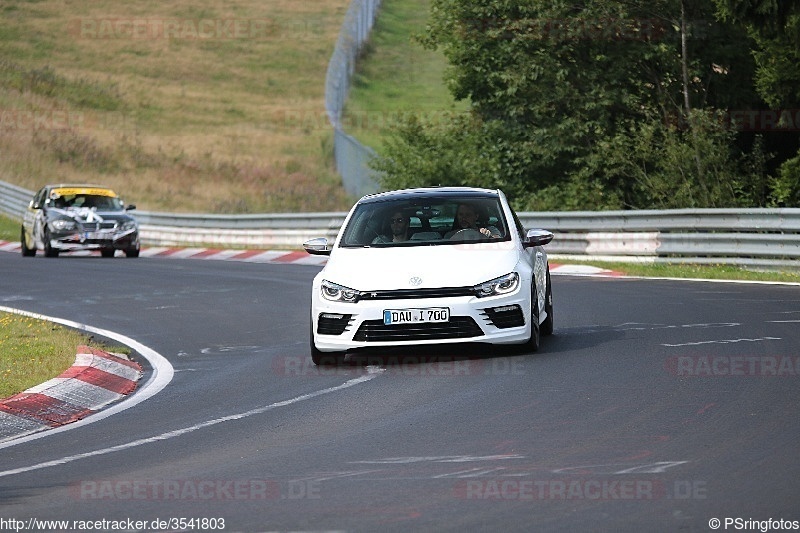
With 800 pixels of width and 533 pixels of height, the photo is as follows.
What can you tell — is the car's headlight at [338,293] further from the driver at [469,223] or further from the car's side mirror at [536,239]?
the car's side mirror at [536,239]

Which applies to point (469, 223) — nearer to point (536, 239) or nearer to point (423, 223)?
point (423, 223)

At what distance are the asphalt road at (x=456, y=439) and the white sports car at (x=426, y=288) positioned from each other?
0.29m

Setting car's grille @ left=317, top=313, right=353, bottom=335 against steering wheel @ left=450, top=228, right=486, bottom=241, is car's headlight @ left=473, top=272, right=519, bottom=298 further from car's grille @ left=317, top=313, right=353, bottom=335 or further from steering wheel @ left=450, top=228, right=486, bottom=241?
car's grille @ left=317, top=313, right=353, bottom=335

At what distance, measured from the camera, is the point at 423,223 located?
13688 mm

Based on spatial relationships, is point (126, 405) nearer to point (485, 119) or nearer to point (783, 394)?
point (783, 394)

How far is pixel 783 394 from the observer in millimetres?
10195

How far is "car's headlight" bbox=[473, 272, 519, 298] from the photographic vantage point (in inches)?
488

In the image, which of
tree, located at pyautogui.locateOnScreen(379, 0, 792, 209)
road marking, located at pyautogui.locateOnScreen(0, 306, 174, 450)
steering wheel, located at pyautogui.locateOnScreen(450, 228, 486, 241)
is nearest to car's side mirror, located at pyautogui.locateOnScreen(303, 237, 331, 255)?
steering wheel, located at pyautogui.locateOnScreen(450, 228, 486, 241)

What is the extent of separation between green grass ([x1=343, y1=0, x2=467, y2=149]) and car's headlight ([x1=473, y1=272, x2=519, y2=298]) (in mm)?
48553

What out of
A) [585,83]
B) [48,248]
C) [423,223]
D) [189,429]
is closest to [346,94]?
[585,83]

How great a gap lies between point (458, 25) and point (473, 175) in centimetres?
364

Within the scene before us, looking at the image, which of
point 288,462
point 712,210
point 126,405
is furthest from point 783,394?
point 712,210

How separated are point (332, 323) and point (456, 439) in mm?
3876

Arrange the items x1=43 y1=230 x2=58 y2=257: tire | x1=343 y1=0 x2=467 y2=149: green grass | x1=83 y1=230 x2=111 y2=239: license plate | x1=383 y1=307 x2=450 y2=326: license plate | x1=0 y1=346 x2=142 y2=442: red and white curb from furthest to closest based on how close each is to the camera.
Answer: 1. x1=343 y1=0 x2=467 y2=149: green grass
2. x1=43 y1=230 x2=58 y2=257: tire
3. x1=83 y1=230 x2=111 y2=239: license plate
4. x1=383 y1=307 x2=450 y2=326: license plate
5. x1=0 y1=346 x2=142 y2=442: red and white curb
